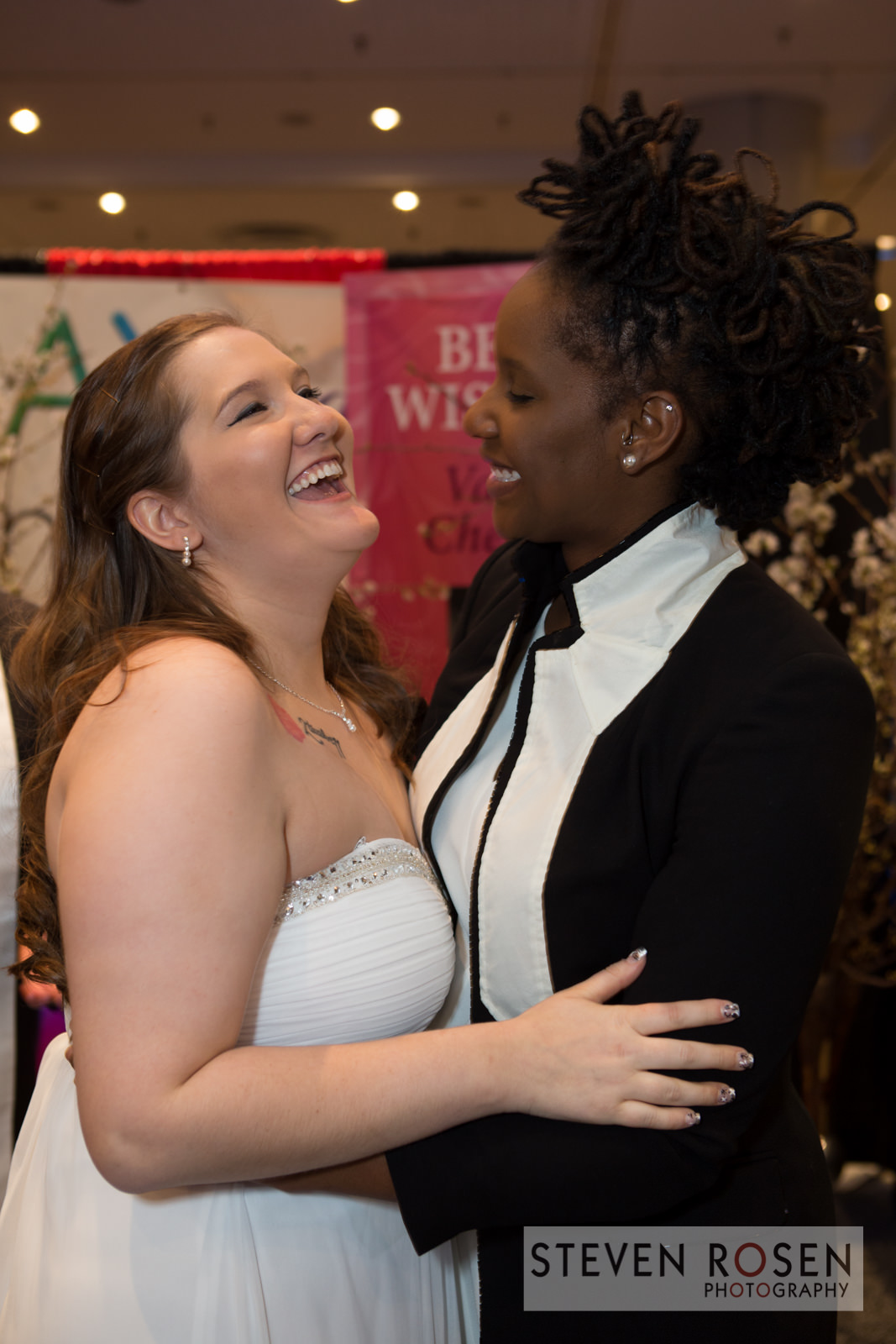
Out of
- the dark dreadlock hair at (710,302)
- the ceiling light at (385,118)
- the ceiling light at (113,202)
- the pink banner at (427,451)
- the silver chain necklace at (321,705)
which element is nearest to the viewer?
the dark dreadlock hair at (710,302)

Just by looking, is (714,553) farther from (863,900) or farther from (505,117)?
(505,117)

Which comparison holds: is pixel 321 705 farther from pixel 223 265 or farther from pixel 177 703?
pixel 223 265

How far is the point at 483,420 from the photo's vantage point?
1.37m

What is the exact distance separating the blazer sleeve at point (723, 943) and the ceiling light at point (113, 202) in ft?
21.4

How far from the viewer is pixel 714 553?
132 centimetres

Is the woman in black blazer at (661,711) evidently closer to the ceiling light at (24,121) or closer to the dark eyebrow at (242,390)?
the dark eyebrow at (242,390)

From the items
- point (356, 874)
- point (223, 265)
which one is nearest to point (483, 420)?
point (356, 874)

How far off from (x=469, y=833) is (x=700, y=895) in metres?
0.34

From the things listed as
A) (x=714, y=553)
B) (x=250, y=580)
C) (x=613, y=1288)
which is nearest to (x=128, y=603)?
(x=250, y=580)

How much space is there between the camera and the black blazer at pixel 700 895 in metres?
1.11

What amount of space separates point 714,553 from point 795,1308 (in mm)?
841

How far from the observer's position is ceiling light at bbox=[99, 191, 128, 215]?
668 centimetres

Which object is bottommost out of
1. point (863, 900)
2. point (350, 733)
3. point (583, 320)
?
point (863, 900)

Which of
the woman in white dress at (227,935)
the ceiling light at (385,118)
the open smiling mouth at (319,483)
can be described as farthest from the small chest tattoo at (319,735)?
the ceiling light at (385,118)
